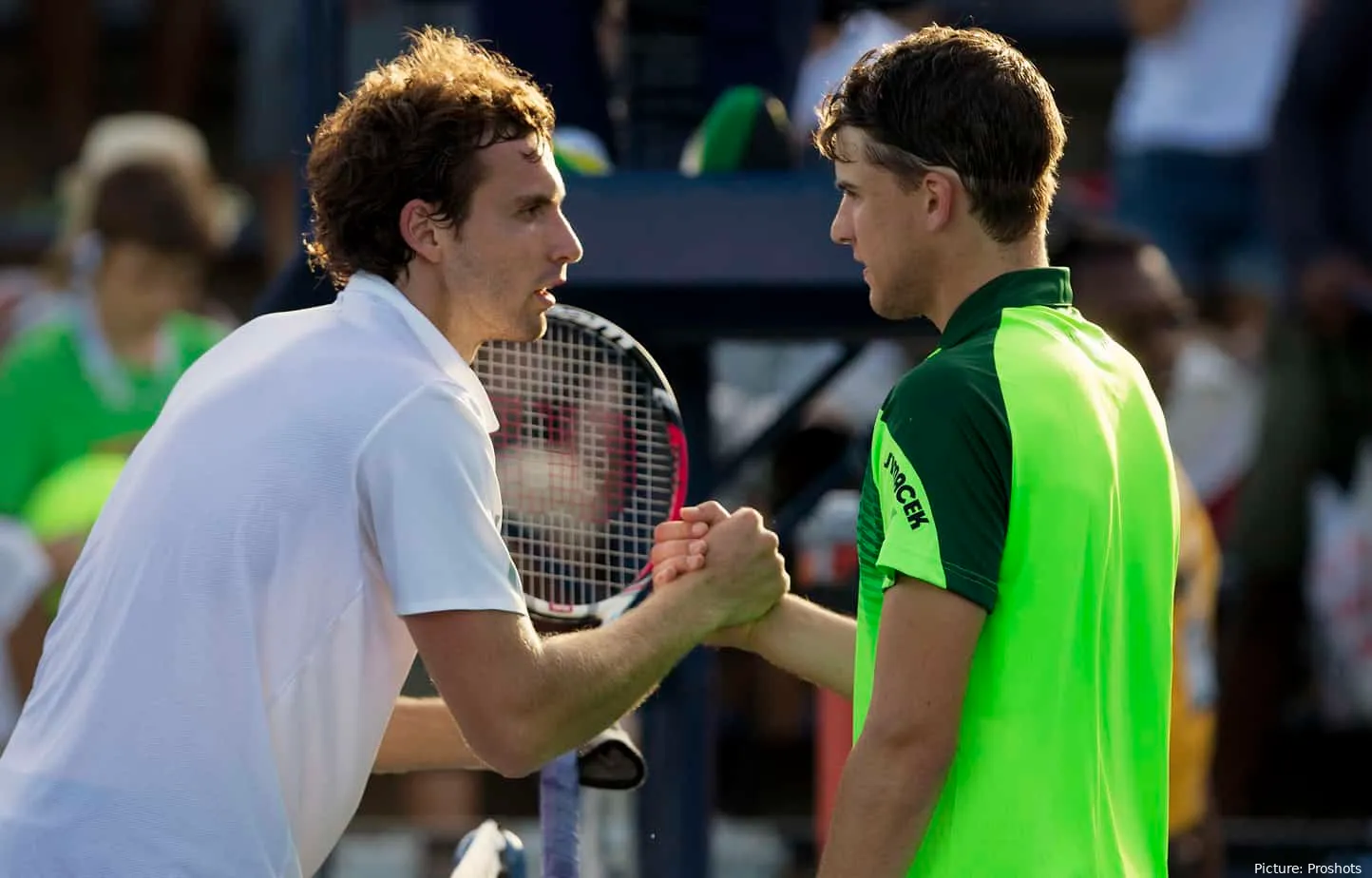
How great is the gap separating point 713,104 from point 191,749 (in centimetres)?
239

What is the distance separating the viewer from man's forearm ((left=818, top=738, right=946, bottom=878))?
2219 millimetres

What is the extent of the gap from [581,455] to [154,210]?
3.07 m

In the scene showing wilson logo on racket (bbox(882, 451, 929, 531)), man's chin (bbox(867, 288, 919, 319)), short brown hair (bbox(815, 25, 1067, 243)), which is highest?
short brown hair (bbox(815, 25, 1067, 243))

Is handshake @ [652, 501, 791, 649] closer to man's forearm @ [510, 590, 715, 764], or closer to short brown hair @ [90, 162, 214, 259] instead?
man's forearm @ [510, 590, 715, 764]

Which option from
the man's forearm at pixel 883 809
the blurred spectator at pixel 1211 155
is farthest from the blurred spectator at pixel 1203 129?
the man's forearm at pixel 883 809

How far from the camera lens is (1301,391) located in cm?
607

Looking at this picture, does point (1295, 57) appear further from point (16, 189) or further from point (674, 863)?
point (16, 189)

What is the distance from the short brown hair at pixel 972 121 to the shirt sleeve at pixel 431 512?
1.84 ft

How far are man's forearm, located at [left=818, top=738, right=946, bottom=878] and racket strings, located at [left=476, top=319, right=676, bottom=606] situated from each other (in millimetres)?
818

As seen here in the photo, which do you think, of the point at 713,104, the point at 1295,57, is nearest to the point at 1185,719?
the point at 713,104

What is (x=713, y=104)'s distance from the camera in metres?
4.44

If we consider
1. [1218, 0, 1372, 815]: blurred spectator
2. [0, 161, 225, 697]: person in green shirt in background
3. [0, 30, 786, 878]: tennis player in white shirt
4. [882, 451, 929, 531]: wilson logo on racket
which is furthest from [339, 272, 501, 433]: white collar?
[1218, 0, 1372, 815]: blurred spectator

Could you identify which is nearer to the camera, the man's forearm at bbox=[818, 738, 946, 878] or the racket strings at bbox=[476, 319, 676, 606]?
the man's forearm at bbox=[818, 738, 946, 878]

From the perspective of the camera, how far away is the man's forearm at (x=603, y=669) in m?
2.46
